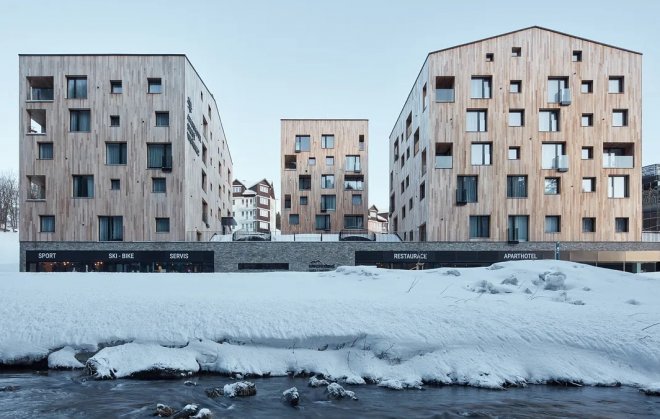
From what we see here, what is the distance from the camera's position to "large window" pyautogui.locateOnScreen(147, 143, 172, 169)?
101 feet

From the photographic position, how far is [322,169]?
47.5 m

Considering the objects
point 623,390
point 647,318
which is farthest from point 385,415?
point 647,318

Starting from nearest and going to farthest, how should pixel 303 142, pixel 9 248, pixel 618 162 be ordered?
pixel 618 162, pixel 303 142, pixel 9 248

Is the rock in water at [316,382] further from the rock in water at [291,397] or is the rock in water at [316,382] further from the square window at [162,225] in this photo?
the square window at [162,225]

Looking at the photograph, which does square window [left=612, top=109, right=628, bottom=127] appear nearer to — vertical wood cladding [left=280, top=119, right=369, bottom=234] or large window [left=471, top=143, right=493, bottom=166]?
large window [left=471, top=143, right=493, bottom=166]

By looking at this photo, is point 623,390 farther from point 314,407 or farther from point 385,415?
point 314,407

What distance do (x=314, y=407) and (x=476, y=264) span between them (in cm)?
2539

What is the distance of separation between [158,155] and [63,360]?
84.3 ft

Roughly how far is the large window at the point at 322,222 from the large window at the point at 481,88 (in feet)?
75.2

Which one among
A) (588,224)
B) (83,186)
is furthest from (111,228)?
(588,224)

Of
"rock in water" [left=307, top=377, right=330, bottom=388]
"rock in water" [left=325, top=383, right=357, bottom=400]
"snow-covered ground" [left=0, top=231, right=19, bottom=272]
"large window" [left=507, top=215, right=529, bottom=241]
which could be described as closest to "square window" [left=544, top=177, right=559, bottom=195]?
"large window" [left=507, top=215, right=529, bottom=241]

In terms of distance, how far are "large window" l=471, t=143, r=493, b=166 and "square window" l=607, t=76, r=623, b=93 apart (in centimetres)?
1056

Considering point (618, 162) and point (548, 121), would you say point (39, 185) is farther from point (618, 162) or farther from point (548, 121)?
point (618, 162)

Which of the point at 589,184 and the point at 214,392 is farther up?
the point at 589,184
